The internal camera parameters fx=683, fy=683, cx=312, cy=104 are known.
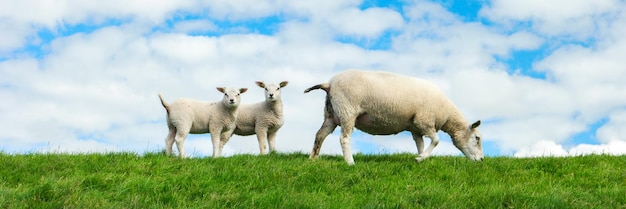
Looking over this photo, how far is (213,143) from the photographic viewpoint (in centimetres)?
1712

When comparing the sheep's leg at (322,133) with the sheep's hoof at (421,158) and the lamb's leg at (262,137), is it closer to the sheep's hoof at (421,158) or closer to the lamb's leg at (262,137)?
the sheep's hoof at (421,158)

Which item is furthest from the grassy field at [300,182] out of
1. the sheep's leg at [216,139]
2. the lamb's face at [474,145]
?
the sheep's leg at [216,139]

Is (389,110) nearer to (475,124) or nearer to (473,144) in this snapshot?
(475,124)

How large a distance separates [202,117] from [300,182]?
5.78 metres

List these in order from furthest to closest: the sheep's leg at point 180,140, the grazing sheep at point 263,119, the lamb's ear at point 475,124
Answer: the grazing sheep at point 263,119
the sheep's leg at point 180,140
the lamb's ear at point 475,124

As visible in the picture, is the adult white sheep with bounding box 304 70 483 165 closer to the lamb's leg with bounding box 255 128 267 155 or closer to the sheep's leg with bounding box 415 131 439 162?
the sheep's leg with bounding box 415 131 439 162

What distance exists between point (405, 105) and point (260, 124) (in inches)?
191

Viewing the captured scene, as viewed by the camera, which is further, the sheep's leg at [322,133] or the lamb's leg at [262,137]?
the lamb's leg at [262,137]

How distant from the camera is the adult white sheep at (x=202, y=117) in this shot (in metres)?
16.8

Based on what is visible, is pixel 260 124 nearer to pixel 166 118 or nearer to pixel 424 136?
pixel 166 118

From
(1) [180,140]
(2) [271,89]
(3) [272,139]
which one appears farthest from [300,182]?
(3) [272,139]

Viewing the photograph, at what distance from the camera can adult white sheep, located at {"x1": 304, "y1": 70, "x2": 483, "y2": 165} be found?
579 inches

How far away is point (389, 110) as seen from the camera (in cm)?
1484

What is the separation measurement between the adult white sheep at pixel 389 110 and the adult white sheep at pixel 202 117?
8.72 ft
